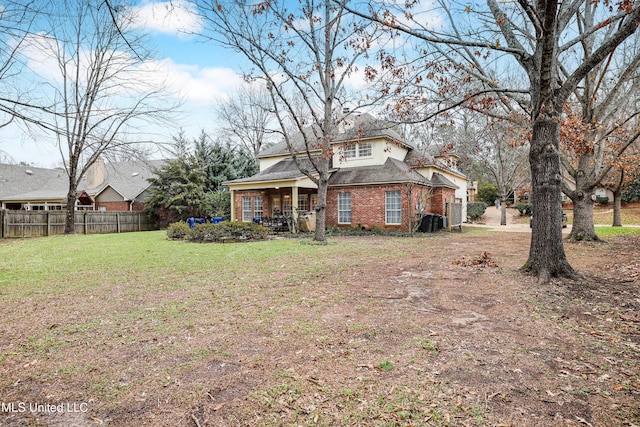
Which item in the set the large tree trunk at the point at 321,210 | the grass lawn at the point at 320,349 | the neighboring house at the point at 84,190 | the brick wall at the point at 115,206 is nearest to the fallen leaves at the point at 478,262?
the grass lawn at the point at 320,349

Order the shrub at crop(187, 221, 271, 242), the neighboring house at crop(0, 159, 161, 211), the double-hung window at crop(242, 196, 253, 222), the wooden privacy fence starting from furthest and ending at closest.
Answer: the neighboring house at crop(0, 159, 161, 211) → the double-hung window at crop(242, 196, 253, 222) → the wooden privacy fence → the shrub at crop(187, 221, 271, 242)

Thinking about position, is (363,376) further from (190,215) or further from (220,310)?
(190,215)

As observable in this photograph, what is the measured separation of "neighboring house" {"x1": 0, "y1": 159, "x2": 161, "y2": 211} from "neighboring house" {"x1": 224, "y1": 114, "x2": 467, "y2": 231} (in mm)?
10044

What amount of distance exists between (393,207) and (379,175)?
6.28 ft

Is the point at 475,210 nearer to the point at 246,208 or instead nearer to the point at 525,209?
the point at 525,209

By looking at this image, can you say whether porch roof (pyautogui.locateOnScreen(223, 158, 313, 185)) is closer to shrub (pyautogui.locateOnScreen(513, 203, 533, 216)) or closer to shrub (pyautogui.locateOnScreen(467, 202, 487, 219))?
shrub (pyautogui.locateOnScreen(467, 202, 487, 219))

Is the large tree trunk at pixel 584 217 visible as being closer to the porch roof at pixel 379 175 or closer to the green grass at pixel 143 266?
the porch roof at pixel 379 175

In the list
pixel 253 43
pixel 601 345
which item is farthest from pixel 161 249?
pixel 601 345

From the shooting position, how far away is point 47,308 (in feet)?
17.5

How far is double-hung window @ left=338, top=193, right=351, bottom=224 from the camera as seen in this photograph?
19766 mm

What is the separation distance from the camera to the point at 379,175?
1894 cm

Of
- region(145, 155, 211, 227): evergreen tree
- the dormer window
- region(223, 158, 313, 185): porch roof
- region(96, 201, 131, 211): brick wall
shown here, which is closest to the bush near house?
region(223, 158, 313, 185): porch roof

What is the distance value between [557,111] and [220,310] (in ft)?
25.0

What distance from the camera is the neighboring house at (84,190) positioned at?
90.3ft
